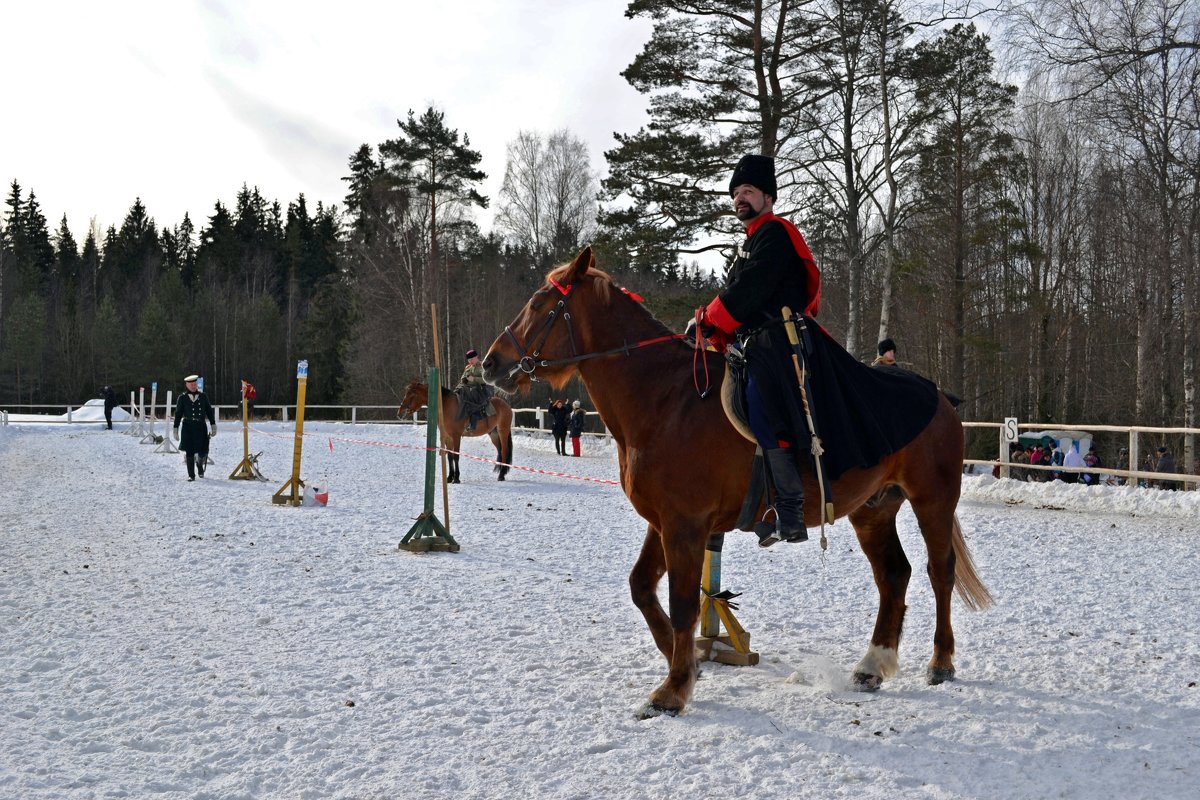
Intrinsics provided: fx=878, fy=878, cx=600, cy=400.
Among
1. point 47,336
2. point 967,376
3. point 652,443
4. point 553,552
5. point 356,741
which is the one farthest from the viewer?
point 47,336

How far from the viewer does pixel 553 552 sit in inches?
358

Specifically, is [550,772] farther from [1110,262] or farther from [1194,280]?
[1110,262]

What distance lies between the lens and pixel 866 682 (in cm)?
478

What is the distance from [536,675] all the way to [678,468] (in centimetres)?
149

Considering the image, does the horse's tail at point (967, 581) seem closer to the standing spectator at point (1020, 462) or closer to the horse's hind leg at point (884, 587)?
the horse's hind leg at point (884, 587)

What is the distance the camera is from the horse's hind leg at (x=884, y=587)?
4.83 meters

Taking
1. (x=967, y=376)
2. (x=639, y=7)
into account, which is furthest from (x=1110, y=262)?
(x=639, y=7)

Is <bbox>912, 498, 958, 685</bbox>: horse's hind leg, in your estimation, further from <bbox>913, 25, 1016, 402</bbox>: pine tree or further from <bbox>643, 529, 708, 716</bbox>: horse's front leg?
<bbox>913, 25, 1016, 402</bbox>: pine tree

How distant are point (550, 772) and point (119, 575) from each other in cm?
560

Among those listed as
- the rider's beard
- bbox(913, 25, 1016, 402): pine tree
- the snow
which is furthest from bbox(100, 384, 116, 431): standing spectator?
the rider's beard

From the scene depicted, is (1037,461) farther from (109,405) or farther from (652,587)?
(109,405)

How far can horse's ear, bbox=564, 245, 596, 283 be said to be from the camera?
15.8 feet

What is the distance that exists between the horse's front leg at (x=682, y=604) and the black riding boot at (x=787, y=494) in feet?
1.33

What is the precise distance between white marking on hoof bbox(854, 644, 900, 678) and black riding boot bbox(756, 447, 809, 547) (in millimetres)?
1012
